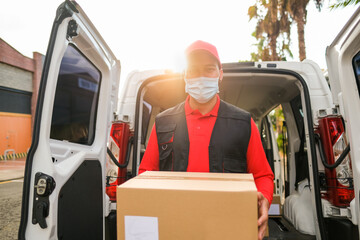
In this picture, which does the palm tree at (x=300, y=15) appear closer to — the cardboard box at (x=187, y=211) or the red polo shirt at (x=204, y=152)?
the red polo shirt at (x=204, y=152)

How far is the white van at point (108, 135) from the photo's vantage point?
1.37 m

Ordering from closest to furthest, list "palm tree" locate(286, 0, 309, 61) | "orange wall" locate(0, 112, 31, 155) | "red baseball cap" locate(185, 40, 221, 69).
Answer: "red baseball cap" locate(185, 40, 221, 69) < "palm tree" locate(286, 0, 309, 61) < "orange wall" locate(0, 112, 31, 155)

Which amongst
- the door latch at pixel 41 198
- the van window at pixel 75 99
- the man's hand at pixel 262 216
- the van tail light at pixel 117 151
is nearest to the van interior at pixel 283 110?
the van tail light at pixel 117 151

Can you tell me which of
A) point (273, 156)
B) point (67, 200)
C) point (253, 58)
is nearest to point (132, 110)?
point (67, 200)

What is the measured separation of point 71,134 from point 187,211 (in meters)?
1.12

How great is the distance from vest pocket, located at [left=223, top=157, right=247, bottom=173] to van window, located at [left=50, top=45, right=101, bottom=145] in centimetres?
99

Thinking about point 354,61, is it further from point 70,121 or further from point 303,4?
point 303,4

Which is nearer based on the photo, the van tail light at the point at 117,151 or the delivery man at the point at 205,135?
the delivery man at the point at 205,135

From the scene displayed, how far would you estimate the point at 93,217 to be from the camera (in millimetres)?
1800

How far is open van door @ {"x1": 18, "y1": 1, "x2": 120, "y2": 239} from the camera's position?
52.1 inches

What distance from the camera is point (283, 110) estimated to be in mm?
4211

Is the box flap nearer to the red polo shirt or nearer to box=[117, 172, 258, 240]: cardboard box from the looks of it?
box=[117, 172, 258, 240]: cardboard box

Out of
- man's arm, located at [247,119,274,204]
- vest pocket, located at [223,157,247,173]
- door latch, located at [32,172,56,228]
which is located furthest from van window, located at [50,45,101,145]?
man's arm, located at [247,119,274,204]

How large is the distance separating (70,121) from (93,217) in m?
0.63
